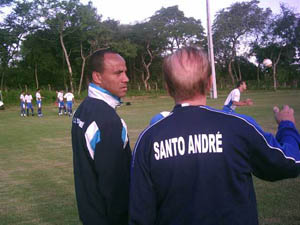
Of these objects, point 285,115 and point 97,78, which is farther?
point 97,78

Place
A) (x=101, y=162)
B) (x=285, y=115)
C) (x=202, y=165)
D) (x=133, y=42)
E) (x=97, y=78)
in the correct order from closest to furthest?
(x=202, y=165) < (x=285, y=115) < (x=101, y=162) < (x=97, y=78) < (x=133, y=42)

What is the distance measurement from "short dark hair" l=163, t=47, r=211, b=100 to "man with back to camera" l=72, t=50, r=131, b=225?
1.90ft

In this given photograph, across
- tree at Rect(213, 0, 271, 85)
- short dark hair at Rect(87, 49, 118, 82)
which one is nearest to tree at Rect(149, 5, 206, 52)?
tree at Rect(213, 0, 271, 85)

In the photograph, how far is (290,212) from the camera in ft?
15.3

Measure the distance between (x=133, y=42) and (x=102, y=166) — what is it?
196 feet

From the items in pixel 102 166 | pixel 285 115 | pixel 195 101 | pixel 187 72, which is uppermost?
pixel 187 72

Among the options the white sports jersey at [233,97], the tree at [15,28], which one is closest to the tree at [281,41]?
the tree at [15,28]

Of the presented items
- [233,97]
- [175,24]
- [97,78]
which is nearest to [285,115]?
[97,78]

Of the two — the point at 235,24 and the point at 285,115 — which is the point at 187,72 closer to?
the point at 285,115

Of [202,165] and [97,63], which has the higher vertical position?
[97,63]

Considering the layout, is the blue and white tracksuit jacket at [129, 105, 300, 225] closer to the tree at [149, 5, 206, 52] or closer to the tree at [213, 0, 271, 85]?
the tree at [149, 5, 206, 52]

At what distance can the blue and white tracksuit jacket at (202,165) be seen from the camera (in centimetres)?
180

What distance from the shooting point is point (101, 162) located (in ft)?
7.34

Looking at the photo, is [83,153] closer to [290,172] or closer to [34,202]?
[290,172]
